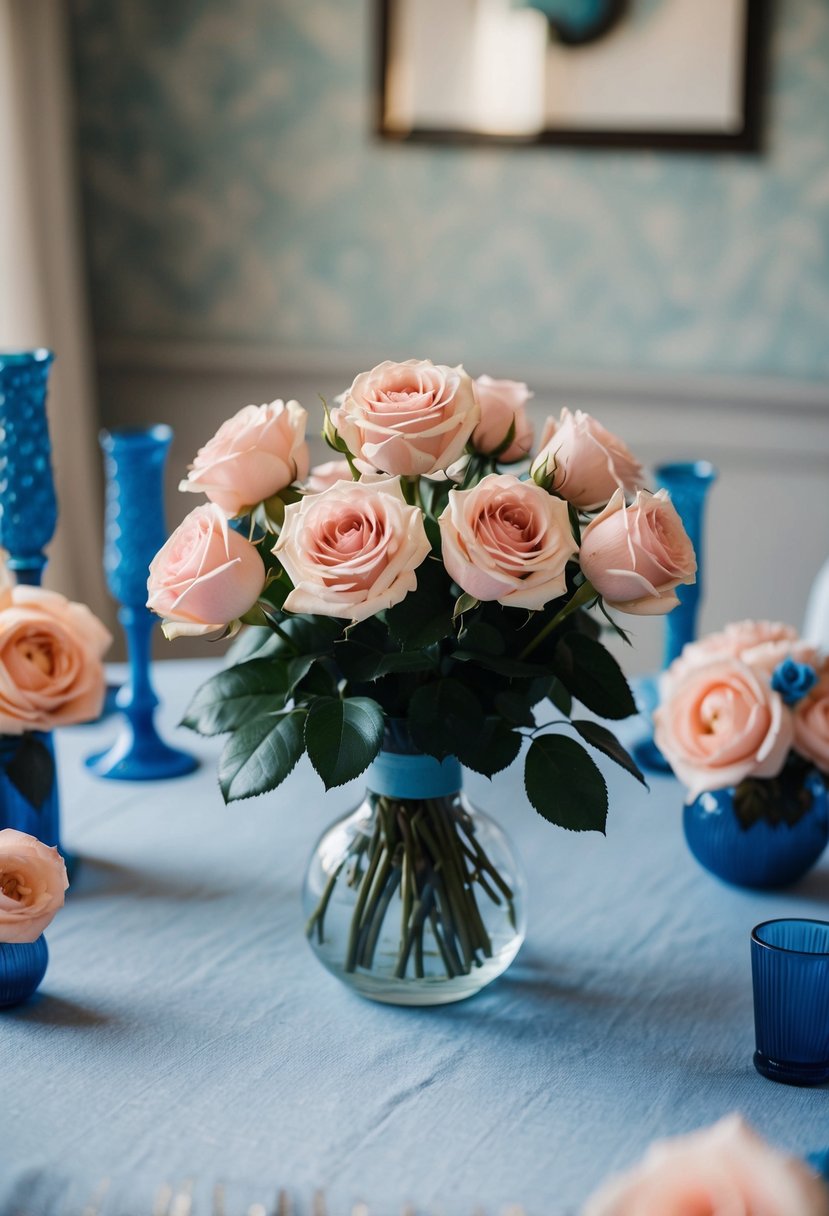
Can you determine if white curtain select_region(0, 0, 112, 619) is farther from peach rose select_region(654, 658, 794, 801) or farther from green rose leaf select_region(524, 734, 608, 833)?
green rose leaf select_region(524, 734, 608, 833)

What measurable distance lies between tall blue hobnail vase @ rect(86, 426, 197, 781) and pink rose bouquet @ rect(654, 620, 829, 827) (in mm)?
541

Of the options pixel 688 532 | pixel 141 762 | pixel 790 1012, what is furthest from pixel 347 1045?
pixel 688 532

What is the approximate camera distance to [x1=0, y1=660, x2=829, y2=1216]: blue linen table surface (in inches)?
29.4

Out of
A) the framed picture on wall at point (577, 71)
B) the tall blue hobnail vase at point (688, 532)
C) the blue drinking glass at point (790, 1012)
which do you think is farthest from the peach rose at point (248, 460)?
the framed picture on wall at point (577, 71)

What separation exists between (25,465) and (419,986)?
1.94ft

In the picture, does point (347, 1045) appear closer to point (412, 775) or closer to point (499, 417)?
point (412, 775)

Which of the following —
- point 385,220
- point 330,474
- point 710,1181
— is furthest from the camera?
point 385,220

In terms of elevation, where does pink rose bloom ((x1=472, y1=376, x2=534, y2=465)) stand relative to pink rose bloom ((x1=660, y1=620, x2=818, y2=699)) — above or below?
above

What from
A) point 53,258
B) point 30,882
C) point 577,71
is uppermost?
point 577,71

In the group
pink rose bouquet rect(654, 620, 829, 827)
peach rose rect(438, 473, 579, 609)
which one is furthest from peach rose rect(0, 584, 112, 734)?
pink rose bouquet rect(654, 620, 829, 827)

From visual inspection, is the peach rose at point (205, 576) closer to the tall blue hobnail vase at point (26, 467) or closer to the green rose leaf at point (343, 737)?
the green rose leaf at point (343, 737)

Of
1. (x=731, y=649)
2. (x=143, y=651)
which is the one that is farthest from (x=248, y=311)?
(x=731, y=649)

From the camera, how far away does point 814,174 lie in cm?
268

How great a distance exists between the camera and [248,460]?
2.85ft
